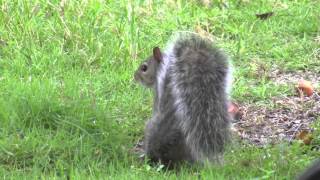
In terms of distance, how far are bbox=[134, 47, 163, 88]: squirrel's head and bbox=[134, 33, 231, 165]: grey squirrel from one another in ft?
1.36

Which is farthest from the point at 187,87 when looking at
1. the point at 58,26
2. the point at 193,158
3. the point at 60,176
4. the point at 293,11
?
the point at 293,11

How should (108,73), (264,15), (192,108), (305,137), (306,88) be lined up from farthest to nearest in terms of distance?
(264,15) < (108,73) < (306,88) < (305,137) < (192,108)

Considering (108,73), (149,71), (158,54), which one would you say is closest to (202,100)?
(158,54)

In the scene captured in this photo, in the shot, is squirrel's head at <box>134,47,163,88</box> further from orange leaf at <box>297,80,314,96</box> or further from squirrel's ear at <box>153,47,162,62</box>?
orange leaf at <box>297,80,314,96</box>

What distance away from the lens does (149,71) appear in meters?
4.96

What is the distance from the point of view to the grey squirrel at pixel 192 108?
416cm

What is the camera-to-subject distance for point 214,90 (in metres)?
4.19

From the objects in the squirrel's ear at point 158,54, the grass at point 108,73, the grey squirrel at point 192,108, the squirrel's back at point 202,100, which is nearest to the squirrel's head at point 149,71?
the squirrel's ear at point 158,54

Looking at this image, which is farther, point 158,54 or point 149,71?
point 149,71

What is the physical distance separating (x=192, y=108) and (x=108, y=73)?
1640mm

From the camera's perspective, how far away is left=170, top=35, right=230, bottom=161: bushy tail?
4.16m

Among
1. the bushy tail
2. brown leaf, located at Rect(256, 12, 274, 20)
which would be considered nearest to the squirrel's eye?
the bushy tail

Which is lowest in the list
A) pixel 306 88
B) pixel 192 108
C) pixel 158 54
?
pixel 306 88

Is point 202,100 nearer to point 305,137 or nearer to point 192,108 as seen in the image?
point 192,108
